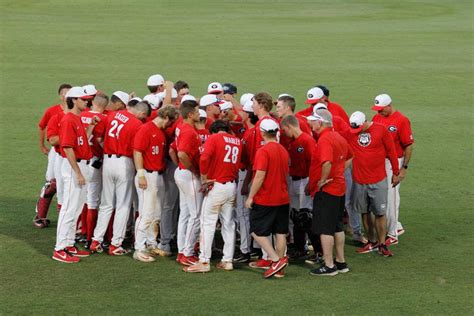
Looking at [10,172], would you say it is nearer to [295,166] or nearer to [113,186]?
[113,186]

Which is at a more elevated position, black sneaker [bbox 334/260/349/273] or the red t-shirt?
the red t-shirt

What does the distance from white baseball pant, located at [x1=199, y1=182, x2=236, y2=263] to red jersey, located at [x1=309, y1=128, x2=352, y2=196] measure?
1.02 metres

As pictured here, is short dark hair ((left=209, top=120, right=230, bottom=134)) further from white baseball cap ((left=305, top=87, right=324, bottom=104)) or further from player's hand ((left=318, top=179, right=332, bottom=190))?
white baseball cap ((left=305, top=87, right=324, bottom=104))

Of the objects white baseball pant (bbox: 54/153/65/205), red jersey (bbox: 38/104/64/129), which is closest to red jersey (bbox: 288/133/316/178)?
white baseball pant (bbox: 54/153/65/205)

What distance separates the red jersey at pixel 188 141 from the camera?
10703 mm

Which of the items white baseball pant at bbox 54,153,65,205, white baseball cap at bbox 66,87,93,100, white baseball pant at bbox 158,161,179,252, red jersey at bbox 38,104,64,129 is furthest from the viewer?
red jersey at bbox 38,104,64,129

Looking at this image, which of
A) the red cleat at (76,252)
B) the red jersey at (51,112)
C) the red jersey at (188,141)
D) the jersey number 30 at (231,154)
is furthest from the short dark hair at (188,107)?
the red jersey at (51,112)

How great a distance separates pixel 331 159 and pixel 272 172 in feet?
2.32

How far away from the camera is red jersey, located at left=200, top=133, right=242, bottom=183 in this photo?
10508mm

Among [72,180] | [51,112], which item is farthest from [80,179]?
[51,112]

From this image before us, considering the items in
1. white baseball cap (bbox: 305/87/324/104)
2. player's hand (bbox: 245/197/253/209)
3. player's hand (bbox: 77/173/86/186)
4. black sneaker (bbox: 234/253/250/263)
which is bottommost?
black sneaker (bbox: 234/253/250/263)

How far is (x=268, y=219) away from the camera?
10.5 metres

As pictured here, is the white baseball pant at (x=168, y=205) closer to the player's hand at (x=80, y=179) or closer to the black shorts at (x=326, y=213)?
the player's hand at (x=80, y=179)

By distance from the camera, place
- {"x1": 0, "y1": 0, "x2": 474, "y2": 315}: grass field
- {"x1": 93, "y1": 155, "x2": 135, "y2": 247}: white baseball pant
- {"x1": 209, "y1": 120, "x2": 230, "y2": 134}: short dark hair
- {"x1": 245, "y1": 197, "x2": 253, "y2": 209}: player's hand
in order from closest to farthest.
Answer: {"x1": 0, "y1": 0, "x2": 474, "y2": 315}: grass field → {"x1": 245, "y1": 197, "x2": 253, "y2": 209}: player's hand → {"x1": 209, "y1": 120, "x2": 230, "y2": 134}: short dark hair → {"x1": 93, "y1": 155, "x2": 135, "y2": 247}: white baseball pant
